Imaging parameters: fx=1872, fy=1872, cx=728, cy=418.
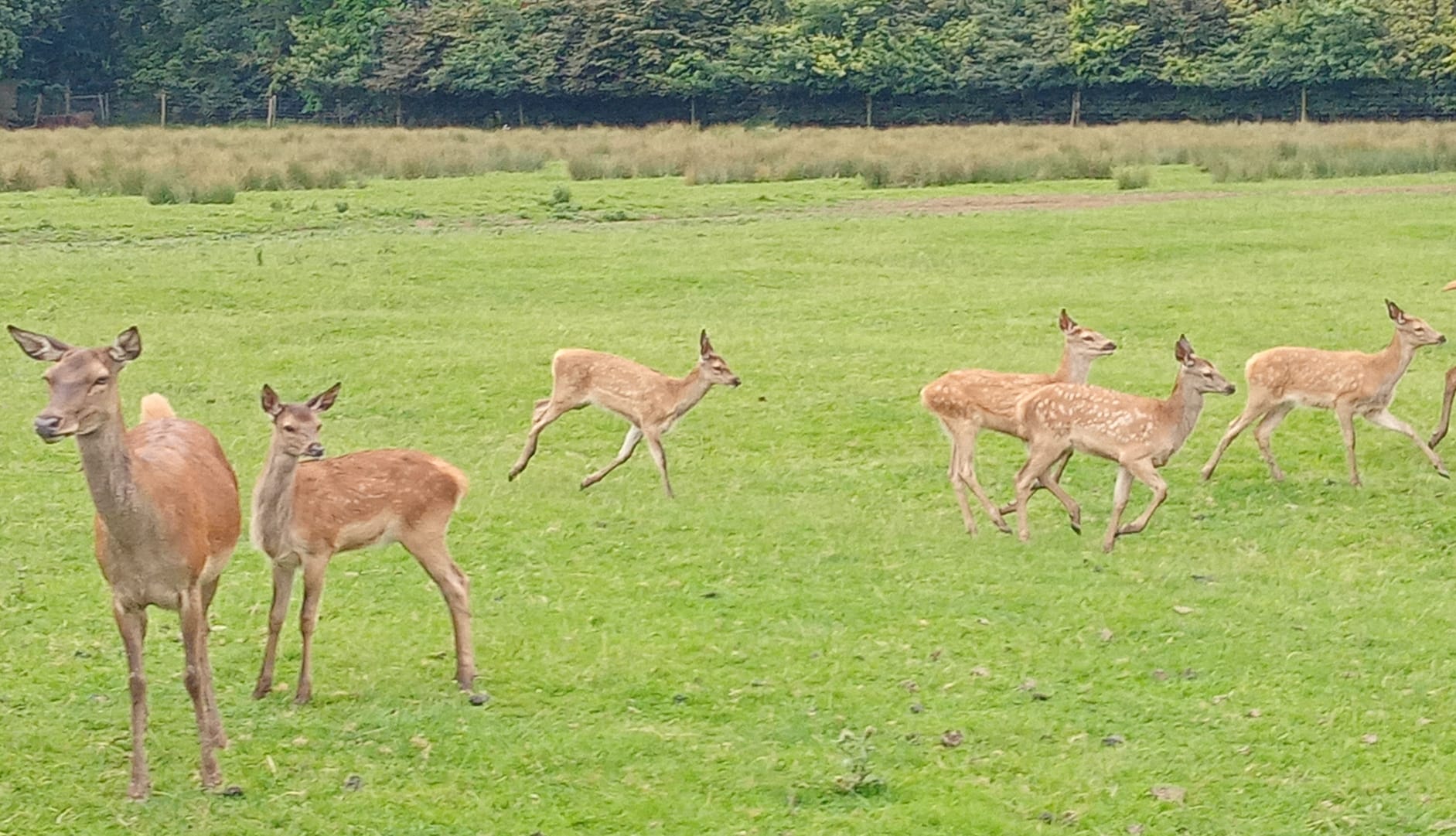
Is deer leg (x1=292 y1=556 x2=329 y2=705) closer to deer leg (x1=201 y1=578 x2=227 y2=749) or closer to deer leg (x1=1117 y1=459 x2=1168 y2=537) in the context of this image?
deer leg (x1=201 y1=578 x2=227 y2=749)

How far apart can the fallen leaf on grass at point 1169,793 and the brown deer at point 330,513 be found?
2.45 metres

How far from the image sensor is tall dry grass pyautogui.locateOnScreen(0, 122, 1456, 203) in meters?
25.3

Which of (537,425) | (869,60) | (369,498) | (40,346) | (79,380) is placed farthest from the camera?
(869,60)

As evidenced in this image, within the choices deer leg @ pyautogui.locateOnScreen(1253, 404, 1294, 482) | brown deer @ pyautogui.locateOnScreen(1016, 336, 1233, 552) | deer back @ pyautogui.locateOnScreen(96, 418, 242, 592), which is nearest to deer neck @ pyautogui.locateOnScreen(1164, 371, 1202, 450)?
brown deer @ pyautogui.locateOnScreen(1016, 336, 1233, 552)

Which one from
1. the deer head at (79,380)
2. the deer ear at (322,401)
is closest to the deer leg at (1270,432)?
the deer ear at (322,401)

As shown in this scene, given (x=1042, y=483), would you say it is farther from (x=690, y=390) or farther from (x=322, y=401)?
(x=322, y=401)

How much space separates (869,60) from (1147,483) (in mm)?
38987

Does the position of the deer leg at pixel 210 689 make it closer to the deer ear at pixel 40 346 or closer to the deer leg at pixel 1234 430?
the deer ear at pixel 40 346

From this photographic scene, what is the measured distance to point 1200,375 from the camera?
30.3 feet

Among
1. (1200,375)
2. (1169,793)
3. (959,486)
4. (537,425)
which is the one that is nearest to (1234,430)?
(1200,375)

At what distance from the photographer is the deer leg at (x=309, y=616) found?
21.4 ft

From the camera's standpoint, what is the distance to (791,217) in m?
22.1

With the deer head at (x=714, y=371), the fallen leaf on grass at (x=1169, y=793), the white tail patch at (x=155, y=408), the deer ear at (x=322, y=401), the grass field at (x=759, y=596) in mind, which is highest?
the deer ear at (x=322, y=401)

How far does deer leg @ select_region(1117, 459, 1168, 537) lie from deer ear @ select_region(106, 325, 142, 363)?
4.91m
